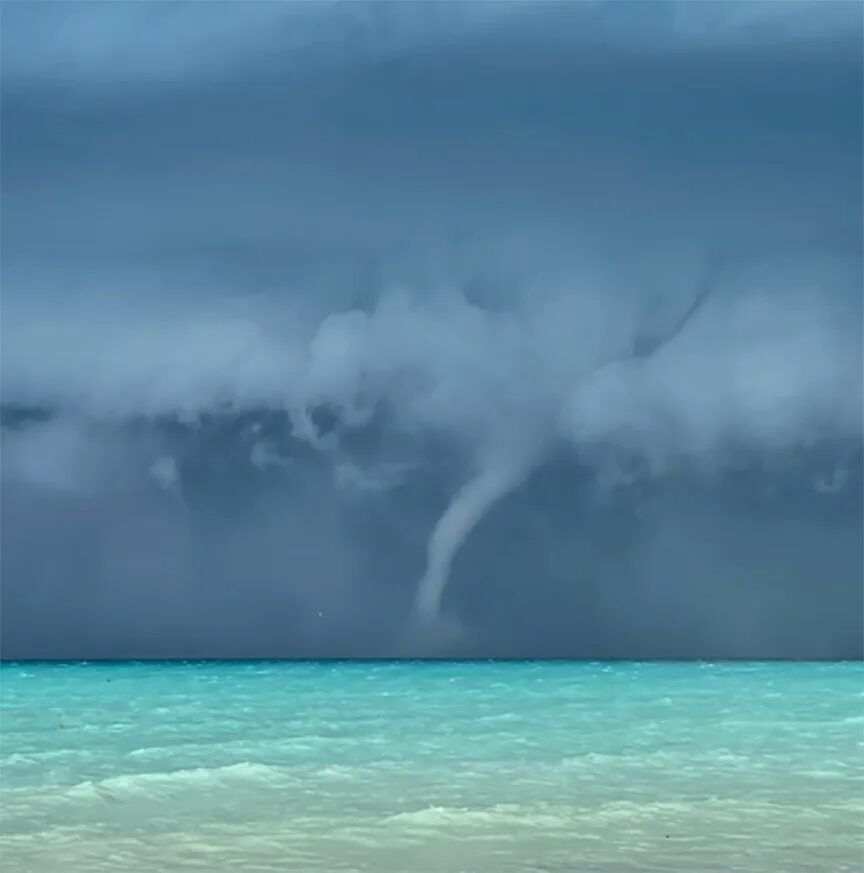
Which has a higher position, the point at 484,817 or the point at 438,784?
the point at 438,784

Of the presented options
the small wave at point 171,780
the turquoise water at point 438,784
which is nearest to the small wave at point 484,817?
the turquoise water at point 438,784

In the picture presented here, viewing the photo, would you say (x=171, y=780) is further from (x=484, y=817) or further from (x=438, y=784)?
(x=484, y=817)

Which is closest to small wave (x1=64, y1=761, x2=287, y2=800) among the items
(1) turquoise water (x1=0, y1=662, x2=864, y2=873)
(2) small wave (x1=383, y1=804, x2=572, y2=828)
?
(1) turquoise water (x1=0, y1=662, x2=864, y2=873)

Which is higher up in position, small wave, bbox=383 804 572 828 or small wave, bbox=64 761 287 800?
small wave, bbox=64 761 287 800

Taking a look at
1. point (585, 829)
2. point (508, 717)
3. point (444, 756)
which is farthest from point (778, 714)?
point (585, 829)

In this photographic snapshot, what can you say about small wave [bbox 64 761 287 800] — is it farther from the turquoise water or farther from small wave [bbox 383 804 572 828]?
small wave [bbox 383 804 572 828]

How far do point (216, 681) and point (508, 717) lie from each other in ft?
57.3

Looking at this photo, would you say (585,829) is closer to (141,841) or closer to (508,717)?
(141,841)

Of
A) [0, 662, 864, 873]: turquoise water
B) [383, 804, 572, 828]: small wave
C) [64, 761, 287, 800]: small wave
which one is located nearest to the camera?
[0, 662, 864, 873]: turquoise water

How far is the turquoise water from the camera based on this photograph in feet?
36.9

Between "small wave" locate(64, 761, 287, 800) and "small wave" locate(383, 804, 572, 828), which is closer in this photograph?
"small wave" locate(383, 804, 572, 828)

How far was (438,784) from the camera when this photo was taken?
1488 centimetres

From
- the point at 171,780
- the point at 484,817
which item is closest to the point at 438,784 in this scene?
the point at 484,817

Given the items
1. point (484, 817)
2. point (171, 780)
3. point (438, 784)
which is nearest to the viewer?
point (484, 817)
